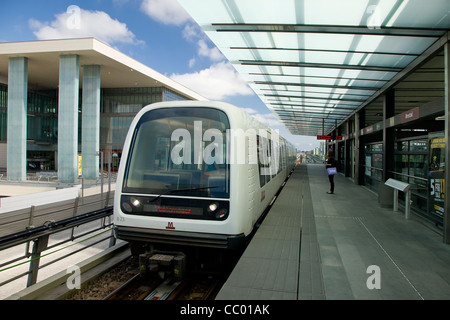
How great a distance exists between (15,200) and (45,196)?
1.46 m

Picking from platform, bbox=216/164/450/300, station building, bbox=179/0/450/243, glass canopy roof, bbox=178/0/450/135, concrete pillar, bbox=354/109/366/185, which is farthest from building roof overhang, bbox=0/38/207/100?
platform, bbox=216/164/450/300

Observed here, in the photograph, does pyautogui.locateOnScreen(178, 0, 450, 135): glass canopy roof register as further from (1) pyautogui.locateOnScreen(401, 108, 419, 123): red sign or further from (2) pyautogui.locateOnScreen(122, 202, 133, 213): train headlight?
(2) pyautogui.locateOnScreen(122, 202, 133, 213): train headlight

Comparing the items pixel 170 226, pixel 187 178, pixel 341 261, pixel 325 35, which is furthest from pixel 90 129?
pixel 341 261

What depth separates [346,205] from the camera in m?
9.84

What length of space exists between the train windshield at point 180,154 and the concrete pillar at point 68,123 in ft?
103

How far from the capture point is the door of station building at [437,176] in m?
6.51

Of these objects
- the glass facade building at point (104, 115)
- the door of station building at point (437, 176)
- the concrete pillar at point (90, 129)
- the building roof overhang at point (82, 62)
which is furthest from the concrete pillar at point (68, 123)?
the door of station building at point (437, 176)

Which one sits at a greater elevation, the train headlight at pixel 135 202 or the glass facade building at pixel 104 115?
the glass facade building at pixel 104 115

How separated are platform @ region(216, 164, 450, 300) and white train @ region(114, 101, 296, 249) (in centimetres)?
58

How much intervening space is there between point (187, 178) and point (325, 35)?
539 cm

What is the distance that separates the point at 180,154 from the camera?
171 inches

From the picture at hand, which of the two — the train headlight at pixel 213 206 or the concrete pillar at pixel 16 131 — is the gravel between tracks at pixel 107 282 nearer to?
the train headlight at pixel 213 206
